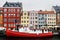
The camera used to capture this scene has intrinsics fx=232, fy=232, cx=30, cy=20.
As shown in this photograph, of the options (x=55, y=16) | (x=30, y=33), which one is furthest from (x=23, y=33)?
(x=55, y=16)

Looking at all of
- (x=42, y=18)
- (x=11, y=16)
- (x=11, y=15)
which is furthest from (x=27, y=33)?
(x=42, y=18)

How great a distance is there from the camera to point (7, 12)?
10081cm

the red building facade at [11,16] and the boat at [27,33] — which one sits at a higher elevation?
the red building facade at [11,16]

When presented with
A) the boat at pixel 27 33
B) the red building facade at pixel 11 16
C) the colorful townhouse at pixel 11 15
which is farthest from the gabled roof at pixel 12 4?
the boat at pixel 27 33

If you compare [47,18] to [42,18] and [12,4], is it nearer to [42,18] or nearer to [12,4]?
[42,18]

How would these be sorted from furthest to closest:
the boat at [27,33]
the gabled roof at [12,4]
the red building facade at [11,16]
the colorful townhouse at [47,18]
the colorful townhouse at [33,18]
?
the colorful townhouse at [47,18], the colorful townhouse at [33,18], the gabled roof at [12,4], the red building facade at [11,16], the boat at [27,33]

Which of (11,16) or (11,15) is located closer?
(11,16)

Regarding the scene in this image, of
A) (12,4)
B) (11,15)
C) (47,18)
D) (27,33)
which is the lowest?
(27,33)

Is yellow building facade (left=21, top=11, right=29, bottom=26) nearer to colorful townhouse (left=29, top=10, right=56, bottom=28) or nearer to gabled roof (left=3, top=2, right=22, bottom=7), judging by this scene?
colorful townhouse (left=29, top=10, right=56, bottom=28)

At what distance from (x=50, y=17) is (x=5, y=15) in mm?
20646

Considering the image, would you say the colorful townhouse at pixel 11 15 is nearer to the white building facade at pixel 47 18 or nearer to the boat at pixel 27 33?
the white building facade at pixel 47 18

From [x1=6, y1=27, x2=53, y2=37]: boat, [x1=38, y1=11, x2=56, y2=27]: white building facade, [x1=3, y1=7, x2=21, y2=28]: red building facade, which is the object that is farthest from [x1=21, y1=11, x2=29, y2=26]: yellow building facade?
[x1=6, y1=27, x2=53, y2=37]: boat

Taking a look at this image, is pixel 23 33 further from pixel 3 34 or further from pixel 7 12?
pixel 7 12

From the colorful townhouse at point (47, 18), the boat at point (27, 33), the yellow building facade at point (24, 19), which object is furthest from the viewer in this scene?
the colorful townhouse at point (47, 18)
